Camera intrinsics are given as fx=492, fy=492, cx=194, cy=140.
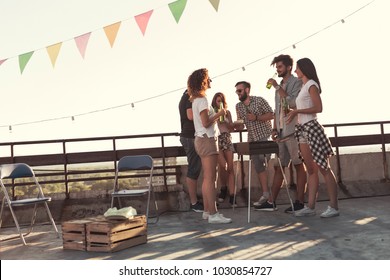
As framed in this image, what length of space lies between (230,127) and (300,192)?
3.88 feet

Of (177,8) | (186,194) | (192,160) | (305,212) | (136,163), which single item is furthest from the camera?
(177,8)

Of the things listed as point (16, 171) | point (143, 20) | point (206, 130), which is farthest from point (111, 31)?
point (206, 130)

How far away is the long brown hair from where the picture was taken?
4805 millimetres

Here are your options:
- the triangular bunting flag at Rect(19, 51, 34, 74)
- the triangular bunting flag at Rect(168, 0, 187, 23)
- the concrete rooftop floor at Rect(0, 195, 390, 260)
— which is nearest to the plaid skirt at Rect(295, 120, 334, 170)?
the concrete rooftop floor at Rect(0, 195, 390, 260)

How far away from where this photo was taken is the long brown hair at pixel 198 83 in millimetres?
4805

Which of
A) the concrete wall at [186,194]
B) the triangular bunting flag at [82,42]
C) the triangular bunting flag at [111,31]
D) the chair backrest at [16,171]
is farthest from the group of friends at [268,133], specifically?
the triangular bunting flag at [82,42]

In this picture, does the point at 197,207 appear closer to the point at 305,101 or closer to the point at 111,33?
the point at 305,101

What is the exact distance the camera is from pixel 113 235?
3955mm

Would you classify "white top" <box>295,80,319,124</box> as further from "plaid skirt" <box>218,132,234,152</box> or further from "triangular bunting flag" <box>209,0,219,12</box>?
"triangular bunting flag" <box>209,0,219,12</box>

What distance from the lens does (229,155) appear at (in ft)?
20.0

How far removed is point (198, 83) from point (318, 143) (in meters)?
1.34
